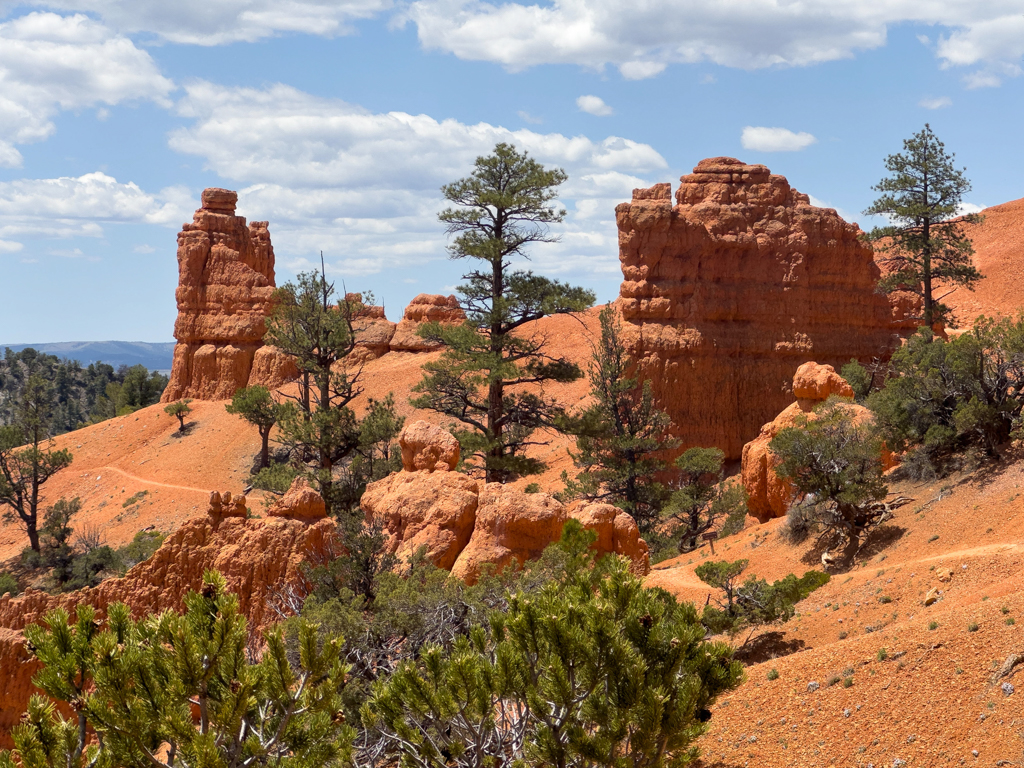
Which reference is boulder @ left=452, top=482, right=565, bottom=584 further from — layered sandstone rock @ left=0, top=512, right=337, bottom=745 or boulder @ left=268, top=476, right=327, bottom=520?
boulder @ left=268, top=476, right=327, bottom=520

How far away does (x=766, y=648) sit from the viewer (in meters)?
14.8

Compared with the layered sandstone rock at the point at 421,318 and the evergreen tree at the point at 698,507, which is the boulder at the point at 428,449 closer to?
the evergreen tree at the point at 698,507

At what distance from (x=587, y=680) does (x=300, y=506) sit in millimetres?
9569

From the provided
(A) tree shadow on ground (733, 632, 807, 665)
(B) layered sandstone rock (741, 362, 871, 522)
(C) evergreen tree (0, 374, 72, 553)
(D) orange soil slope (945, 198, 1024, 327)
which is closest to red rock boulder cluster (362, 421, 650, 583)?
(A) tree shadow on ground (733, 632, 807, 665)

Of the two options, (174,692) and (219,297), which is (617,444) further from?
(219,297)

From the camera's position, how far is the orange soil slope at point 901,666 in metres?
9.98

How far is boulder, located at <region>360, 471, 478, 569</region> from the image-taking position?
16.2 m

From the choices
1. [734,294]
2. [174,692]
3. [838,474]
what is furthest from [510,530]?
[734,294]

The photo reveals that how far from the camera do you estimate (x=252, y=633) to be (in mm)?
15125

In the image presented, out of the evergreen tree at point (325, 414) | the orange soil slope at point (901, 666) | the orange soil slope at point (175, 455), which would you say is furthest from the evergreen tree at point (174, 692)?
the orange soil slope at point (175, 455)

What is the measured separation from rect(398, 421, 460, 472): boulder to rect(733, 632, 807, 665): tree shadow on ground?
6528 mm

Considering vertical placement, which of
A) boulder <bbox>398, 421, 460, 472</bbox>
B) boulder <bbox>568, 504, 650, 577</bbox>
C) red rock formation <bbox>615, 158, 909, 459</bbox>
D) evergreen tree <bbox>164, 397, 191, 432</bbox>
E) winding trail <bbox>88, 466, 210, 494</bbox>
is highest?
red rock formation <bbox>615, 158, 909, 459</bbox>

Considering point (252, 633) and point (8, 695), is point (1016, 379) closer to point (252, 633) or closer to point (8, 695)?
point (252, 633)

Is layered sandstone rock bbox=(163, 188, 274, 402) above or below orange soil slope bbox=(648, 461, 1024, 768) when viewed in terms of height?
above
